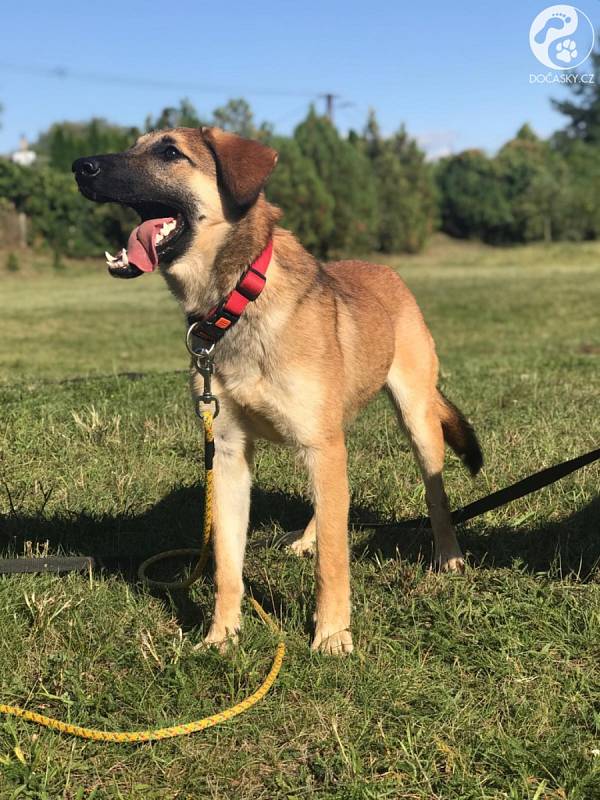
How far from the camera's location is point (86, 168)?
10.3ft

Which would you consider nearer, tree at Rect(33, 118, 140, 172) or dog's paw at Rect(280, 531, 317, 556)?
dog's paw at Rect(280, 531, 317, 556)

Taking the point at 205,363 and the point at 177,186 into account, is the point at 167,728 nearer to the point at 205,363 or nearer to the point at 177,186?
the point at 205,363

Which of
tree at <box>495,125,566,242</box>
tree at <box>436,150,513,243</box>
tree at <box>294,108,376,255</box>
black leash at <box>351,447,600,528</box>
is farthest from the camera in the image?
tree at <box>436,150,513,243</box>

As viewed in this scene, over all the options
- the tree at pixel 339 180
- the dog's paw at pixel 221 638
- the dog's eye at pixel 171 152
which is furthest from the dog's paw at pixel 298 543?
the tree at pixel 339 180

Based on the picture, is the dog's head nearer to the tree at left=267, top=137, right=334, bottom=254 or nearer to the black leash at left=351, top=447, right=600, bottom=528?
the black leash at left=351, top=447, right=600, bottom=528

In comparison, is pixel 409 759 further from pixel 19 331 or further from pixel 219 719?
pixel 19 331

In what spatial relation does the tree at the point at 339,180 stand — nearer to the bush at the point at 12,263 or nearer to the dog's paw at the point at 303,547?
the bush at the point at 12,263

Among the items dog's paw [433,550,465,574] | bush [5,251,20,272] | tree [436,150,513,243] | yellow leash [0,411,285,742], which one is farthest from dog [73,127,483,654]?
tree [436,150,513,243]

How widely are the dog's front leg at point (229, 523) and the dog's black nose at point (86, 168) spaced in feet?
3.53

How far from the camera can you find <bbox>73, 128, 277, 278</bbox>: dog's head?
3.14 m

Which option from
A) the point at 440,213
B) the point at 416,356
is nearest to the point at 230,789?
the point at 416,356

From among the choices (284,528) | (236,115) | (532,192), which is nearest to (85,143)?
(236,115)

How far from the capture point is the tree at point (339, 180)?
1297 inches

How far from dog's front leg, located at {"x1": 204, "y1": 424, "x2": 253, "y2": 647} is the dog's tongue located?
0.70m
